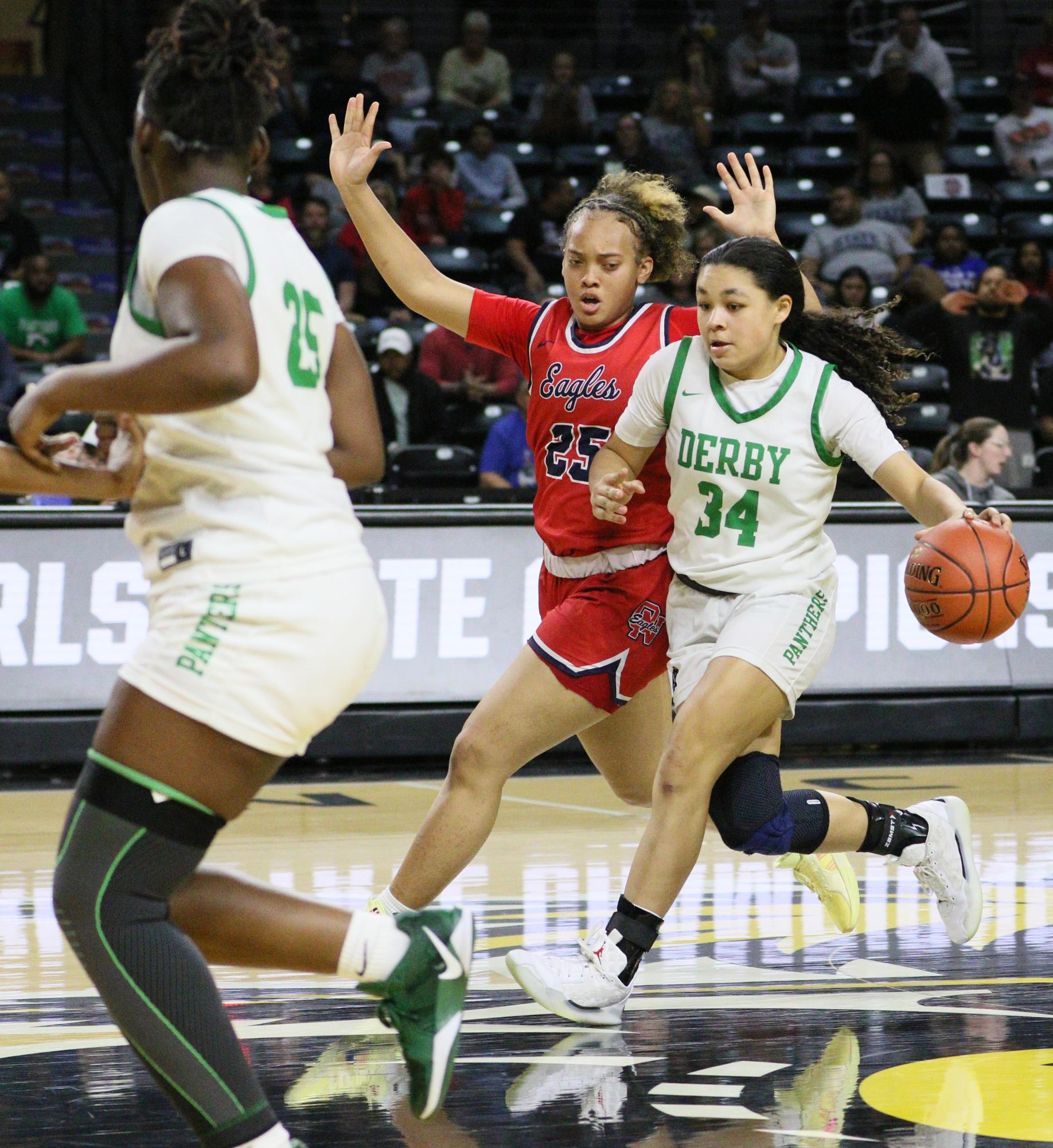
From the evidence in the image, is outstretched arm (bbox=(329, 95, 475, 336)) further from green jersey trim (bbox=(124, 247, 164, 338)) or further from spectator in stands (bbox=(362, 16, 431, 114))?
spectator in stands (bbox=(362, 16, 431, 114))

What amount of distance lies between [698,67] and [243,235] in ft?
43.5

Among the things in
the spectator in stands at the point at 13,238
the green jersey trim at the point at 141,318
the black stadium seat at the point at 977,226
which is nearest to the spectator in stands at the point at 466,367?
the spectator in stands at the point at 13,238

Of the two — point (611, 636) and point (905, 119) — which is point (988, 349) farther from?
point (611, 636)

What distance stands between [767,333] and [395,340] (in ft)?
21.6

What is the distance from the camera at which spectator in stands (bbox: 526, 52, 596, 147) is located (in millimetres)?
14594

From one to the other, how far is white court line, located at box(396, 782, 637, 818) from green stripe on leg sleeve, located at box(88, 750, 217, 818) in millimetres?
4673

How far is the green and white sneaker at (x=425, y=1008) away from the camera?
2.86m

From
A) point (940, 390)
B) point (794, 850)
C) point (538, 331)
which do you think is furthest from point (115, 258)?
point (794, 850)

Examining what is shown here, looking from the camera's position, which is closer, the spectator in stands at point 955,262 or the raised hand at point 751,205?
the raised hand at point 751,205

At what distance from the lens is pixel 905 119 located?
14.8 meters

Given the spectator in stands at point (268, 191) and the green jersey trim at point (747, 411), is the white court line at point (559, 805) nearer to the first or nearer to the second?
the green jersey trim at point (747, 411)

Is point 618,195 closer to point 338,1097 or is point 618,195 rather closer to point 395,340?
point 338,1097

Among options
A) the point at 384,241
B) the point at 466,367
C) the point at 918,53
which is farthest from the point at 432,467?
the point at 918,53

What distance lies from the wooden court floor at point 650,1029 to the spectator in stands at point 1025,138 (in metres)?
10.1
